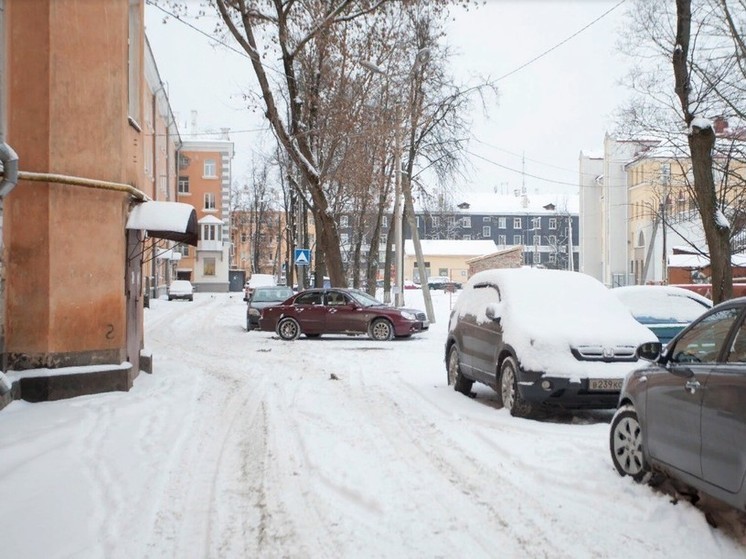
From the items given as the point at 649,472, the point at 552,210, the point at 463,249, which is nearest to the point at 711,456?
the point at 649,472

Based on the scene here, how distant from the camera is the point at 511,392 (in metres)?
8.92

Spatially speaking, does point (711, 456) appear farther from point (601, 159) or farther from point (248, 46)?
point (601, 159)

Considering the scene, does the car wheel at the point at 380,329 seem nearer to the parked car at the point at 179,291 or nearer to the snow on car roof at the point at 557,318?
the snow on car roof at the point at 557,318

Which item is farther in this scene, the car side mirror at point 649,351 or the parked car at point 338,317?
the parked car at point 338,317

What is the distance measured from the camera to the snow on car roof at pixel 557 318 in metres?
8.45

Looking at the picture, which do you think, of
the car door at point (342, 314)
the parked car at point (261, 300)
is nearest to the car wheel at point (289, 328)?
the car door at point (342, 314)

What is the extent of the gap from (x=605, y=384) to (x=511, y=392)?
43.0 inches

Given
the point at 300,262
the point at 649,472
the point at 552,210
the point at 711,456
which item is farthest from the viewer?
the point at 552,210

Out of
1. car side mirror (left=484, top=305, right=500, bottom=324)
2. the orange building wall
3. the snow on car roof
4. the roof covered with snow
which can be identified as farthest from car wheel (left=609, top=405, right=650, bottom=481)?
the roof covered with snow

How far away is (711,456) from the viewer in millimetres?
4609

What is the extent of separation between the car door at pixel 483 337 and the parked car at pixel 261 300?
596 inches

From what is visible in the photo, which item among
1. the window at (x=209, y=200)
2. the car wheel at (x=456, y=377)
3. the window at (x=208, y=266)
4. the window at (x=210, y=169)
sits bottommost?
the car wheel at (x=456, y=377)

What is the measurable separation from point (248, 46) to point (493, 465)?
52.6ft

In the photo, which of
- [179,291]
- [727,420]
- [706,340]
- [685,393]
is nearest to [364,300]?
[706,340]
